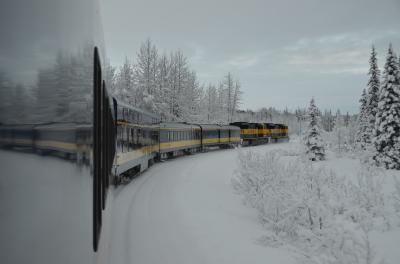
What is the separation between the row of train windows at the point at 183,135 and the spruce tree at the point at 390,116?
55.1ft

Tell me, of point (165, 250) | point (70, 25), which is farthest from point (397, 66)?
point (70, 25)

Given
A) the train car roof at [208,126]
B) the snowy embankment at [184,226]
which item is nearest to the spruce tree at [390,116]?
the train car roof at [208,126]

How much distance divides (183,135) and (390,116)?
59.1 ft

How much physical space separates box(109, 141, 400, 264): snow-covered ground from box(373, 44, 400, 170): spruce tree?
64.3 ft

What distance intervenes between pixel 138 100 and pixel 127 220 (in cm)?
3707

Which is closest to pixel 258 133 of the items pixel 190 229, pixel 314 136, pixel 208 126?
pixel 314 136

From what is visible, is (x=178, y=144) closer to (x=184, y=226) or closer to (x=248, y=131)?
(x=184, y=226)

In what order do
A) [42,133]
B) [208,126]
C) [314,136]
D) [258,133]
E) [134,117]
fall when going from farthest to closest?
[258,133] < [208,126] < [314,136] < [134,117] < [42,133]

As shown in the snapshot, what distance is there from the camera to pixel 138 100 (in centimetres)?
4703

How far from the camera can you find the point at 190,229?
10336mm

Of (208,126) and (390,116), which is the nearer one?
(390,116)

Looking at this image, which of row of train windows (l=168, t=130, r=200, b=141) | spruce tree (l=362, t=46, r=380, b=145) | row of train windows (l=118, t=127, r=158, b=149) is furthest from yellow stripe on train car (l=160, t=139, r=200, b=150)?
spruce tree (l=362, t=46, r=380, b=145)

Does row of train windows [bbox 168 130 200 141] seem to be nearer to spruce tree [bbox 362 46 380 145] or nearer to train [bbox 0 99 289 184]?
train [bbox 0 99 289 184]

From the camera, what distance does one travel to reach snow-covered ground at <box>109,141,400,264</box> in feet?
27.7
